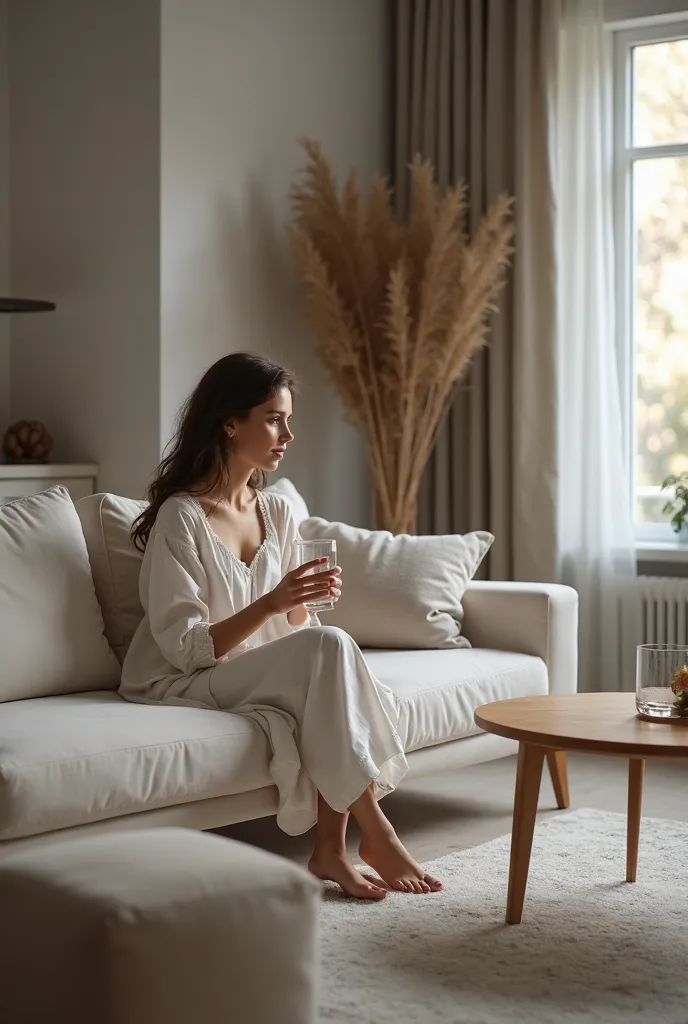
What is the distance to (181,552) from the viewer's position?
9.35 ft

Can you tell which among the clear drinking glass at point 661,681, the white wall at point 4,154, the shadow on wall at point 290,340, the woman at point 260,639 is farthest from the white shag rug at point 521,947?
the white wall at point 4,154

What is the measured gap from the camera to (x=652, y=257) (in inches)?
186

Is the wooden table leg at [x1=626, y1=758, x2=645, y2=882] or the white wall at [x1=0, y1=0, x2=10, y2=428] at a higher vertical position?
the white wall at [x1=0, y1=0, x2=10, y2=428]

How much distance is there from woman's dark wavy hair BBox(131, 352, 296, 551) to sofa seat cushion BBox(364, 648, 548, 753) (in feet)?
2.05

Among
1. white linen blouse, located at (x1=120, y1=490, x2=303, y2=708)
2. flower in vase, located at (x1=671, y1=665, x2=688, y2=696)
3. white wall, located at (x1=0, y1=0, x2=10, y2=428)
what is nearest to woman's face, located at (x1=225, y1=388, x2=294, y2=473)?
white linen blouse, located at (x1=120, y1=490, x2=303, y2=708)

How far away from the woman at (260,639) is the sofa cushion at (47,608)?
0.35 ft

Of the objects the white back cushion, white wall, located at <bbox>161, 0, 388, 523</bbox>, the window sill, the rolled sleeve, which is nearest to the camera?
the rolled sleeve

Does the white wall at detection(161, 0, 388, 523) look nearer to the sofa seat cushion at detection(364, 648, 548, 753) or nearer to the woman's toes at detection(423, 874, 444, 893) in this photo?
the sofa seat cushion at detection(364, 648, 548, 753)

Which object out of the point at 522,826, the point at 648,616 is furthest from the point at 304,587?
the point at 648,616

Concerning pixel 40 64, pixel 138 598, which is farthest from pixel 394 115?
pixel 138 598

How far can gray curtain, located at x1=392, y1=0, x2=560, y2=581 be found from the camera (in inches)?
181

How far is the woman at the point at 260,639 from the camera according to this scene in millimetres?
2654

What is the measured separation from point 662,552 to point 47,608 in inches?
96.8

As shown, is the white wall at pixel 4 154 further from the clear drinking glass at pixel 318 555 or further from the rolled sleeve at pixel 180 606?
the clear drinking glass at pixel 318 555
